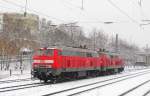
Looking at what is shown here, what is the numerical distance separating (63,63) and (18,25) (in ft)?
205

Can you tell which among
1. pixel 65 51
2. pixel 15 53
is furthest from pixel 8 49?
pixel 65 51

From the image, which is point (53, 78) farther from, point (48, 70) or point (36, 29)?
point (36, 29)

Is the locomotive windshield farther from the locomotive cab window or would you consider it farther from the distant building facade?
the distant building facade

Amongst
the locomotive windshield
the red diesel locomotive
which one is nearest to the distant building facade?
the red diesel locomotive

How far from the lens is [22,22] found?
96625 mm

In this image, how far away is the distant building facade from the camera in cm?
8312

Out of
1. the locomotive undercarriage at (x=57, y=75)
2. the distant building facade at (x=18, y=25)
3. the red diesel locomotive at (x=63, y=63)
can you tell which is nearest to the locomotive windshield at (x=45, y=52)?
the red diesel locomotive at (x=63, y=63)

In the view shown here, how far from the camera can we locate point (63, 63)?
30969mm

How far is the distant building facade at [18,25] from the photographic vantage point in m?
83.1

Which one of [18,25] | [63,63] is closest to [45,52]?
[63,63]

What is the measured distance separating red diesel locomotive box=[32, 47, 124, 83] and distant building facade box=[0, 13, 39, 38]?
3904 cm

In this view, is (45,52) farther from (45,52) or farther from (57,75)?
(57,75)

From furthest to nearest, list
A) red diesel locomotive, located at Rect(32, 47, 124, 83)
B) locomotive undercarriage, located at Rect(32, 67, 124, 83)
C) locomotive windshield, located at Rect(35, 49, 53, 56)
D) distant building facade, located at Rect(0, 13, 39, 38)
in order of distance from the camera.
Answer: distant building facade, located at Rect(0, 13, 39, 38)
locomotive windshield, located at Rect(35, 49, 53, 56)
red diesel locomotive, located at Rect(32, 47, 124, 83)
locomotive undercarriage, located at Rect(32, 67, 124, 83)

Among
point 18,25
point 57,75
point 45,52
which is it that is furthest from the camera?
point 18,25
